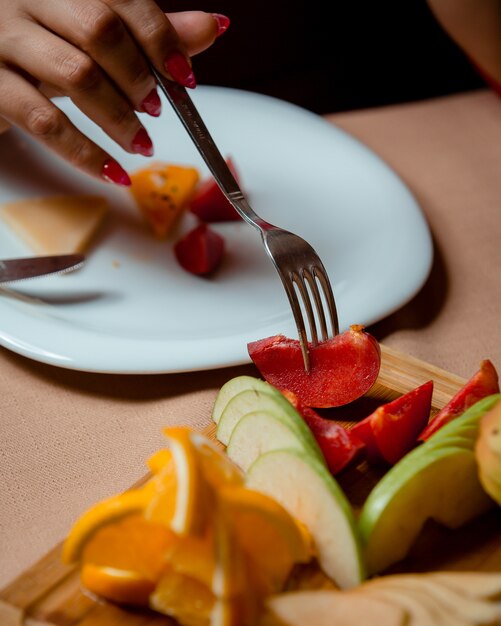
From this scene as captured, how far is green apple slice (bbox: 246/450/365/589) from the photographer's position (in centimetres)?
77

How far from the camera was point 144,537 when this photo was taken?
746 mm

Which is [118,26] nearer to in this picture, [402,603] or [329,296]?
[329,296]

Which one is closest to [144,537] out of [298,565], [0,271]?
[298,565]

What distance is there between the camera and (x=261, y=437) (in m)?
0.89

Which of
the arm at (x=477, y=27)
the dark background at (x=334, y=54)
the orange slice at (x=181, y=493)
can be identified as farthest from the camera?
the dark background at (x=334, y=54)

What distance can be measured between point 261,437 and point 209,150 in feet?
1.96

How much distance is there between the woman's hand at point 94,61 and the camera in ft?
4.31

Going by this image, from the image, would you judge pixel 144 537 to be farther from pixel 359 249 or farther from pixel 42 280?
pixel 359 249

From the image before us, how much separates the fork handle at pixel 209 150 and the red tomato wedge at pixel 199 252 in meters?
0.14

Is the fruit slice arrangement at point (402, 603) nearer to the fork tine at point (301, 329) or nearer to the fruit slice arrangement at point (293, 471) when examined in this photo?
the fruit slice arrangement at point (293, 471)

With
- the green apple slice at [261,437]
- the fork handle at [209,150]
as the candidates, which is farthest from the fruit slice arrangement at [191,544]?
the fork handle at [209,150]

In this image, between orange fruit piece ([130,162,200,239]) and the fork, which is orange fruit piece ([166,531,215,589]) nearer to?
the fork

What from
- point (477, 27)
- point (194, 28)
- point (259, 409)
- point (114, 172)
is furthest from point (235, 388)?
point (477, 27)

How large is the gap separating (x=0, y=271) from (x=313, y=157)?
0.80m
